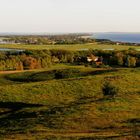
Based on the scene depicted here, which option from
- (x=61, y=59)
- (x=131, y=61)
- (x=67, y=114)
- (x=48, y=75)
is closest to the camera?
(x=67, y=114)

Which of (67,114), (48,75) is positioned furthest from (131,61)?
(67,114)

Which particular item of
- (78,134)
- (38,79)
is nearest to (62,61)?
(38,79)

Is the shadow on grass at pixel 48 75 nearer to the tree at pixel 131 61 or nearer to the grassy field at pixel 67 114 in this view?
the grassy field at pixel 67 114

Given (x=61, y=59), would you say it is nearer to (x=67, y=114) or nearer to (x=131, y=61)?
(x=131, y=61)

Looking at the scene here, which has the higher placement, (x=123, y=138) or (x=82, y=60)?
(x=123, y=138)

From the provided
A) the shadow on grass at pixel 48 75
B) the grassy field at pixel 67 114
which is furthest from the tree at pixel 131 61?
the grassy field at pixel 67 114

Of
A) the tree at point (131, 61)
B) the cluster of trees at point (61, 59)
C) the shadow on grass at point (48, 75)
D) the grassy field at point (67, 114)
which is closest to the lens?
the grassy field at point (67, 114)

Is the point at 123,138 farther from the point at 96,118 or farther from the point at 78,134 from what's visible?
the point at 96,118

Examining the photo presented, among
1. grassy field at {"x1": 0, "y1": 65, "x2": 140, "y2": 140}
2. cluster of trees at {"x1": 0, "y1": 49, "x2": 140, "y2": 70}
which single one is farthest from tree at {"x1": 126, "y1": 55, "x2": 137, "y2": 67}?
grassy field at {"x1": 0, "y1": 65, "x2": 140, "y2": 140}

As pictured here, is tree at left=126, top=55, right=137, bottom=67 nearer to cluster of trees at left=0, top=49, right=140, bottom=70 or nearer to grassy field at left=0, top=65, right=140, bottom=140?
cluster of trees at left=0, top=49, right=140, bottom=70
